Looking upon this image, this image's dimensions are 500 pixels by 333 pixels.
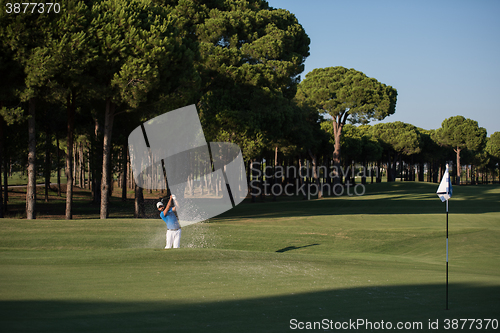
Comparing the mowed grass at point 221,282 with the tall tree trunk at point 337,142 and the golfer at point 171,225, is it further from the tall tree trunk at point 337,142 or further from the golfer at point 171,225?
the tall tree trunk at point 337,142

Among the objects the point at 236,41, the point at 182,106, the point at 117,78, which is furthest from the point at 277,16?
the point at 117,78

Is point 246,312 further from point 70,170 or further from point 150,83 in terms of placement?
point 70,170

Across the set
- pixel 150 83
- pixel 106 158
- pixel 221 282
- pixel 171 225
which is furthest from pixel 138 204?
pixel 221 282

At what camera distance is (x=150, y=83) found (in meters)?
21.2

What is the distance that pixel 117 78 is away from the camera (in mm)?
20875

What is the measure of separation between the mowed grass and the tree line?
699 cm

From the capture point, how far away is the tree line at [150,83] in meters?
19.8

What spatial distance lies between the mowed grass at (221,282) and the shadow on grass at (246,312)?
2cm

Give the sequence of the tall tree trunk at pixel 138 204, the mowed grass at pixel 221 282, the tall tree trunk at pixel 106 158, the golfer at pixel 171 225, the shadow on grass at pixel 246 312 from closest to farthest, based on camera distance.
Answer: the shadow on grass at pixel 246 312
the mowed grass at pixel 221 282
the golfer at pixel 171 225
the tall tree trunk at pixel 106 158
the tall tree trunk at pixel 138 204

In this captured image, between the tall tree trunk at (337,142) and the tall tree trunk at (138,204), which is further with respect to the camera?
the tall tree trunk at (337,142)

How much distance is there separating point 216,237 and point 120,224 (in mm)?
4624

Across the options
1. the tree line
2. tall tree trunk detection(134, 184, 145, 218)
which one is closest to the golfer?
the tree line

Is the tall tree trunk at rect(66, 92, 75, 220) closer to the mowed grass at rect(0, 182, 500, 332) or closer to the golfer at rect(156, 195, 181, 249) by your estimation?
the mowed grass at rect(0, 182, 500, 332)

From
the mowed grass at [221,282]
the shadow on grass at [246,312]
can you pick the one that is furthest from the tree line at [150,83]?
the shadow on grass at [246,312]
